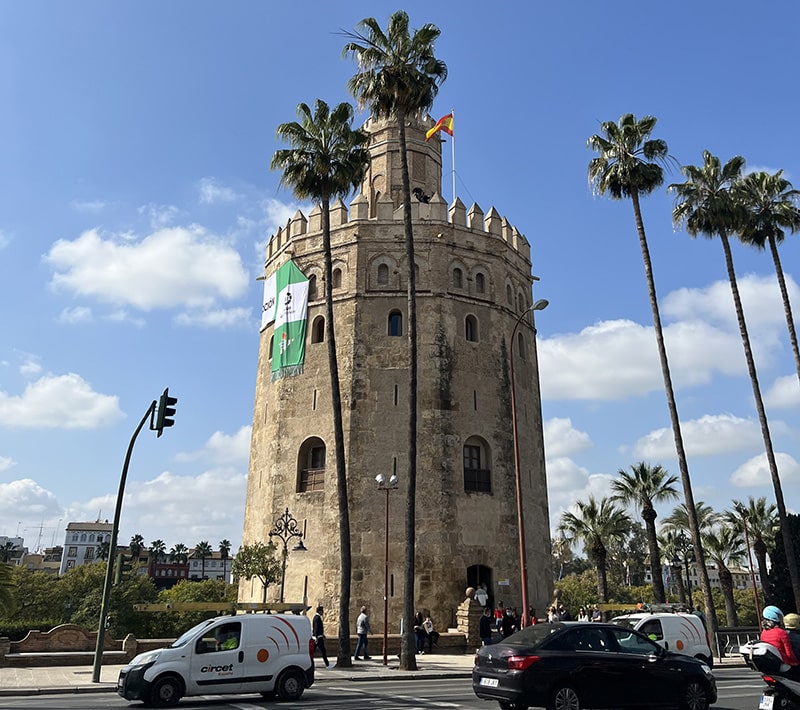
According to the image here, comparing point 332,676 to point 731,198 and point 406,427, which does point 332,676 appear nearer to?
point 406,427

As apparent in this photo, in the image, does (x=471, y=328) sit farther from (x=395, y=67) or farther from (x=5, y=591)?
(x=5, y=591)

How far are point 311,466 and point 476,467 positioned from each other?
6.89 metres

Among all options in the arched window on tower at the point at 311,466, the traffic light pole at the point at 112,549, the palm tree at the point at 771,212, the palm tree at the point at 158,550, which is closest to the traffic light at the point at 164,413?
the traffic light pole at the point at 112,549

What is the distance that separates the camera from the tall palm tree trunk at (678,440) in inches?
993

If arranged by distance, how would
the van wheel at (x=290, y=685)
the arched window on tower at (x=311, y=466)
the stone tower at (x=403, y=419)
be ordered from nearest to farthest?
the van wheel at (x=290, y=685) < the stone tower at (x=403, y=419) < the arched window on tower at (x=311, y=466)

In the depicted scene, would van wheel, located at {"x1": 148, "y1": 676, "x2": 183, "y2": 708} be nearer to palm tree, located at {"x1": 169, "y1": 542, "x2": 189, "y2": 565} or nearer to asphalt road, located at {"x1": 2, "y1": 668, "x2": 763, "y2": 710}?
asphalt road, located at {"x1": 2, "y1": 668, "x2": 763, "y2": 710}

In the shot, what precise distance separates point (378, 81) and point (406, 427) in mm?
13126

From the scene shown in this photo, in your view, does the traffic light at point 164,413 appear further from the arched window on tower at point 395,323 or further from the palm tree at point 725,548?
the palm tree at point 725,548

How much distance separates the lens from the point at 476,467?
29.3m

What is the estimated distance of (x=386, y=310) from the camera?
3014 centimetres

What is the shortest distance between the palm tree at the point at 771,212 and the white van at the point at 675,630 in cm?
2046

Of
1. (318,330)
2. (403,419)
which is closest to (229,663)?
(403,419)

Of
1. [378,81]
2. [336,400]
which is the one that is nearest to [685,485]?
[336,400]

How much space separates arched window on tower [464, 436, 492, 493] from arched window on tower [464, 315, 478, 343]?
14.5ft
